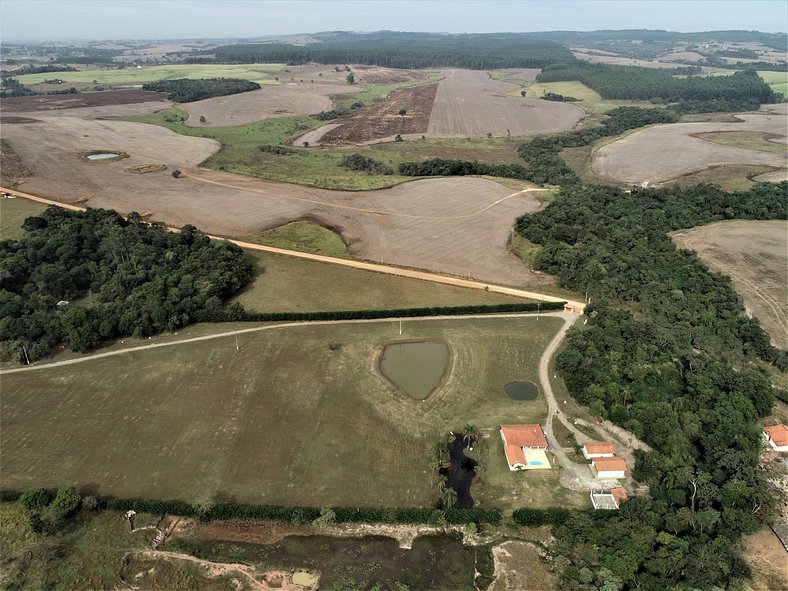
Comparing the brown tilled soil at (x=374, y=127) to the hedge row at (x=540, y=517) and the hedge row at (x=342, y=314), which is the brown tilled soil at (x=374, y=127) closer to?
the hedge row at (x=342, y=314)

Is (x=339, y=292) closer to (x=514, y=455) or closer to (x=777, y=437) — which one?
(x=514, y=455)

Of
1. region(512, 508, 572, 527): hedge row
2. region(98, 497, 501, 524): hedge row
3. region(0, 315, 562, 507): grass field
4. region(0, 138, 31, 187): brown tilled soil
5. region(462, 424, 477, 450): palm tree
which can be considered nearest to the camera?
region(512, 508, 572, 527): hedge row

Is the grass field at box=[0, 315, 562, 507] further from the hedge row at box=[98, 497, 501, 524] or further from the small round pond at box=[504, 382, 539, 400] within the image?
the hedge row at box=[98, 497, 501, 524]

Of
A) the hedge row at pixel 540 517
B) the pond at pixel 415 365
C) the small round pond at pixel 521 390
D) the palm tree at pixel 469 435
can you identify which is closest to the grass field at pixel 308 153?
the pond at pixel 415 365

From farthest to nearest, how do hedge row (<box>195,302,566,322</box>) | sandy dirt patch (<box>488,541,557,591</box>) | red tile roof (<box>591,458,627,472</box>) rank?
hedge row (<box>195,302,566,322</box>)
red tile roof (<box>591,458,627,472</box>)
sandy dirt patch (<box>488,541,557,591</box>)

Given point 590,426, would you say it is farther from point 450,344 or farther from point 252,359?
point 252,359

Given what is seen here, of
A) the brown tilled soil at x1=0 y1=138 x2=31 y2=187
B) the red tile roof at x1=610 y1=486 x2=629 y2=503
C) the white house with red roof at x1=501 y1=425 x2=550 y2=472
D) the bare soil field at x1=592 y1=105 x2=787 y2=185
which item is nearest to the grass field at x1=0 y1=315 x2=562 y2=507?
the white house with red roof at x1=501 y1=425 x2=550 y2=472
